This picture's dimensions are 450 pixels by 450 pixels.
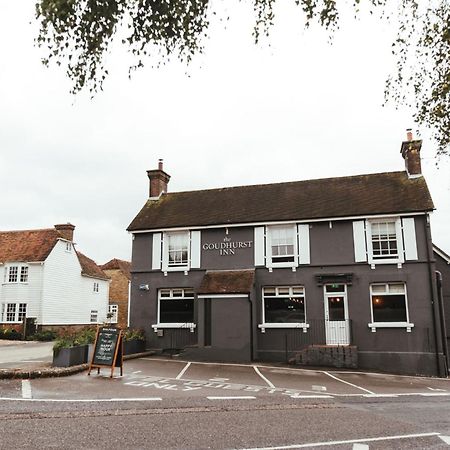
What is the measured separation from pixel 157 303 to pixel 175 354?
2689 millimetres

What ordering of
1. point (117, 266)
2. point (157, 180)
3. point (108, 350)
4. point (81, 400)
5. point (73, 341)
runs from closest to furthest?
point (81, 400) < point (108, 350) < point (73, 341) < point (157, 180) < point (117, 266)

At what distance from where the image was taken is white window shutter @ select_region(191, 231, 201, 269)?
2128cm

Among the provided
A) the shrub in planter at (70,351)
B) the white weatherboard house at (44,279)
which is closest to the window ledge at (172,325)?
the shrub in planter at (70,351)

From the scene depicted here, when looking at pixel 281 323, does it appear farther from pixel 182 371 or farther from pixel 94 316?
pixel 94 316

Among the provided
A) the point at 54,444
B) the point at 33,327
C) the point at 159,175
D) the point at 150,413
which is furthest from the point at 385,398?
the point at 33,327

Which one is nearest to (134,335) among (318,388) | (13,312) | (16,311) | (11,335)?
(318,388)

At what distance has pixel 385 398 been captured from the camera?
11266 mm

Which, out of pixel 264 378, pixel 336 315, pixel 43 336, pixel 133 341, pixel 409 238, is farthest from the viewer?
pixel 43 336

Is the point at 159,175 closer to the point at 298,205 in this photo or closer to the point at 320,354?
the point at 298,205

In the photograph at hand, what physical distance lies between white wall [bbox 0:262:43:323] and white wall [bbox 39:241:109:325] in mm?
407

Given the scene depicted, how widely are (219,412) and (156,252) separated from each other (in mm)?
13582

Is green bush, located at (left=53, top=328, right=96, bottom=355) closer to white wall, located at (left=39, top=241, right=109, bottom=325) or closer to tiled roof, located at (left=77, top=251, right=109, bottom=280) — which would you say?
white wall, located at (left=39, top=241, right=109, bottom=325)

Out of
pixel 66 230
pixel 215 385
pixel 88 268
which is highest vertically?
pixel 66 230

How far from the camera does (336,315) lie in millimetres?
19219
